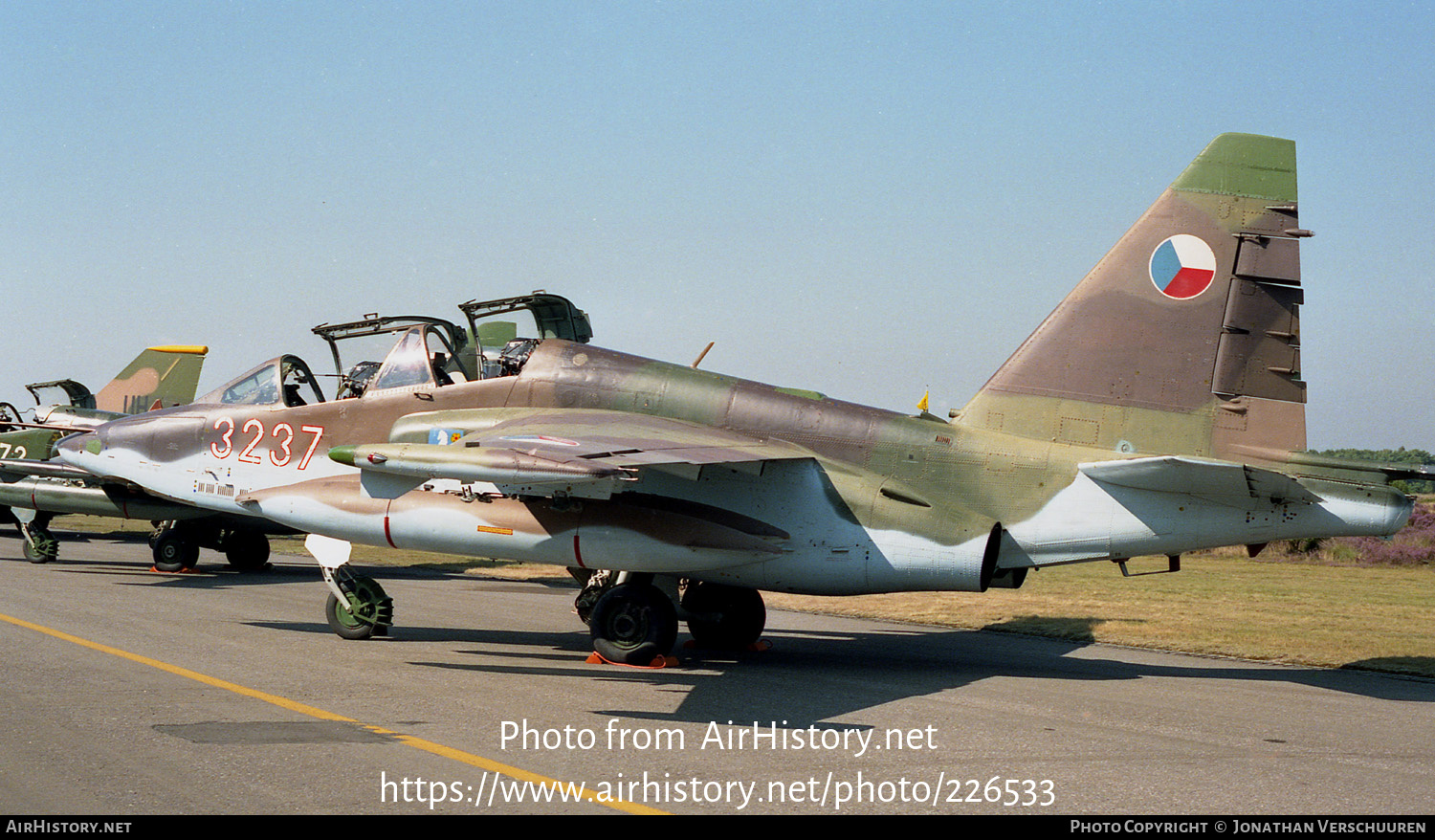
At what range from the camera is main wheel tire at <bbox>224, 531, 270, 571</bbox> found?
25297mm

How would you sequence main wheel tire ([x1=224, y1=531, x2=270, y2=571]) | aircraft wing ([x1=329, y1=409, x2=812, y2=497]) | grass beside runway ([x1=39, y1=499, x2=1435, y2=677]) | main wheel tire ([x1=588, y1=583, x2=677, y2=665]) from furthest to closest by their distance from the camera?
main wheel tire ([x1=224, y1=531, x2=270, y2=571]), grass beside runway ([x1=39, y1=499, x2=1435, y2=677]), main wheel tire ([x1=588, y1=583, x2=677, y2=665]), aircraft wing ([x1=329, y1=409, x2=812, y2=497])

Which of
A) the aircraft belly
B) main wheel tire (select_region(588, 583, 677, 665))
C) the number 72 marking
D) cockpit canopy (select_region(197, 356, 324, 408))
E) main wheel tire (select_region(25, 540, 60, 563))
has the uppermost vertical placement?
cockpit canopy (select_region(197, 356, 324, 408))

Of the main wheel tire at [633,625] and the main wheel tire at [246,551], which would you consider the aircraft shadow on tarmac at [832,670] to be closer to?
the main wheel tire at [633,625]

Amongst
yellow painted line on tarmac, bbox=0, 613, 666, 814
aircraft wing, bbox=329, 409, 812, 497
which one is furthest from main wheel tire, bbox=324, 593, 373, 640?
aircraft wing, bbox=329, 409, 812, 497

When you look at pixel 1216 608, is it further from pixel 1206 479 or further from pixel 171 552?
pixel 171 552

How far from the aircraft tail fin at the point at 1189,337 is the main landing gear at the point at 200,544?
58.5 ft

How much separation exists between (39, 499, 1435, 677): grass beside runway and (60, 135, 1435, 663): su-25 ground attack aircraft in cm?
365

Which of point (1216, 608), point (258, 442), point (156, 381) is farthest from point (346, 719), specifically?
point (156, 381)

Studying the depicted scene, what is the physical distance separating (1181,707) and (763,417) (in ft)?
17.2

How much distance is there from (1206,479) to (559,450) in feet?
20.9

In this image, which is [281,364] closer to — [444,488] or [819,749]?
[444,488]

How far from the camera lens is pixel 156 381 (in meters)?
31.5

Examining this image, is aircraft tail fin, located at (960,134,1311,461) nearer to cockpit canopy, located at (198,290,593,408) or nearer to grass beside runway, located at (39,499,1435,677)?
grass beside runway, located at (39,499,1435,677)

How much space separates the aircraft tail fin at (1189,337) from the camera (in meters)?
12.5
